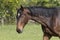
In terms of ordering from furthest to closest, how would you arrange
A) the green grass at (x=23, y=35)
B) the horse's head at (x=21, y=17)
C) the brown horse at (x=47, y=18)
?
1. the green grass at (x=23, y=35)
2. the brown horse at (x=47, y=18)
3. the horse's head at (x=21, y=17)

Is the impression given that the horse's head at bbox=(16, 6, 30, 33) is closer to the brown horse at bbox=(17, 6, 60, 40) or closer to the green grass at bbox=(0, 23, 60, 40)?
the brown horse at bbox=(17, 6, 60, 40)

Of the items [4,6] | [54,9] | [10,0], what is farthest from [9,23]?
[54,9]

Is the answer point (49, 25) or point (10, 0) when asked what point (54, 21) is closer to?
point (49, 25)

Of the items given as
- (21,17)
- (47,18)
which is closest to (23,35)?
(47,18)

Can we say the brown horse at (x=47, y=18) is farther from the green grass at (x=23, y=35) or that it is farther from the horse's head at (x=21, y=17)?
the green grass at (x=23, y=35)

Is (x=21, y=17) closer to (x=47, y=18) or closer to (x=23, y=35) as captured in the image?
(x=47, y=18)

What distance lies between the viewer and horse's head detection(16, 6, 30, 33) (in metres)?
8.02

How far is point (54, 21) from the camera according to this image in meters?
8.50

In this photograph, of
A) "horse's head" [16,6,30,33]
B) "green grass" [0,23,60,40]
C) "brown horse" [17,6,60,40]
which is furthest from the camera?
"green grass" [0,23,60,40]

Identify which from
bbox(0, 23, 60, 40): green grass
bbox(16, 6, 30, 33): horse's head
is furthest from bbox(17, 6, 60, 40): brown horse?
bbox(0, 23, 60, 40): green grass

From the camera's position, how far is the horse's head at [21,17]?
26.3 ft

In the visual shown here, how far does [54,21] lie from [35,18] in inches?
23.9

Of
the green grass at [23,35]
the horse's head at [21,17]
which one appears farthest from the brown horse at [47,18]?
the green grass at [23,35]

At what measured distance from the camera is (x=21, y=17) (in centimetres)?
804
